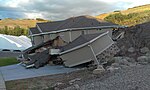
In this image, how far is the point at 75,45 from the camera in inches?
898

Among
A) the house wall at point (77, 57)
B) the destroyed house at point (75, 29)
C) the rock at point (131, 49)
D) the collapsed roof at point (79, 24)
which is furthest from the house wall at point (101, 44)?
the collapsed roof at point (79, 24)

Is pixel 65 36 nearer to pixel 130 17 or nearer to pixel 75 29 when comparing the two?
pixel 75 29

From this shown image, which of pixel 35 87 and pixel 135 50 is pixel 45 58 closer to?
pixel 135 50

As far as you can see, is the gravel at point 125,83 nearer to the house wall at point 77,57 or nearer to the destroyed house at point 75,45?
the destroyed house at point 75,45

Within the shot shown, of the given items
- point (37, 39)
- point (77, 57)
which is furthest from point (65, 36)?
point (77, 57)

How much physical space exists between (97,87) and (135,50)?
12013 mm

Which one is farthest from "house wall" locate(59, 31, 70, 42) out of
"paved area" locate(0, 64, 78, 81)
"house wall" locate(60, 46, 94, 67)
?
"house wall" locate(60, 46, 94, 67)

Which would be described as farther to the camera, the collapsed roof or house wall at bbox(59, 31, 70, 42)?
the collapsed roof

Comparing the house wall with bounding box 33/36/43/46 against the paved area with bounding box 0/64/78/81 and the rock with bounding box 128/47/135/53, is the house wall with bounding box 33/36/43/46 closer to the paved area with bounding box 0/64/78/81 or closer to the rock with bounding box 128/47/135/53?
the paved area with bounding box 0/64/78/81

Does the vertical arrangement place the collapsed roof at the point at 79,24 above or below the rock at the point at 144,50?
above

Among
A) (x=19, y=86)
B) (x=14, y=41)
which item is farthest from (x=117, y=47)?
(x=14, y=41)

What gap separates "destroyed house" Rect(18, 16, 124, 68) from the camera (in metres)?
21.9

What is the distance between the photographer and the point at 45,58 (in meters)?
25.7

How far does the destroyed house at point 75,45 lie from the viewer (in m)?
21.9
